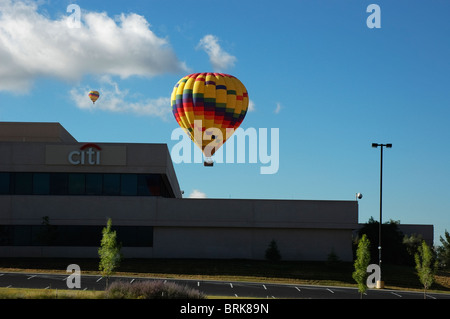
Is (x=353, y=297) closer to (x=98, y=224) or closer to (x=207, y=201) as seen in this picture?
(x=207, y=201)

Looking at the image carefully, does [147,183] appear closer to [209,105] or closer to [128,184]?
[128,184]

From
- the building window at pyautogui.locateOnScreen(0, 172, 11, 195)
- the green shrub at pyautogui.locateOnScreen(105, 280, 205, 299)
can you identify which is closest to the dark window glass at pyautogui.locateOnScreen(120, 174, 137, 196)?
the building window at pyautogui.locateOnScreen(0, 172, 11, 195)

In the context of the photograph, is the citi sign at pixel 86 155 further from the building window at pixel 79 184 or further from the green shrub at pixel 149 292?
the green shrub at pixel 149 292

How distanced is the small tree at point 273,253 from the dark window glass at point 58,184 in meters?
19.5

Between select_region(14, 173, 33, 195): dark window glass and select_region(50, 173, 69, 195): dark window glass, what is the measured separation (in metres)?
1.91

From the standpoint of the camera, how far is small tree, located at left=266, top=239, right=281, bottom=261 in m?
58.3

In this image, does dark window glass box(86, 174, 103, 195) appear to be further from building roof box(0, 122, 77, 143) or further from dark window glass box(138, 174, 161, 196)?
building roof box(0, 122, 77, 143)

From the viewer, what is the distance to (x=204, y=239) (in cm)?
5909

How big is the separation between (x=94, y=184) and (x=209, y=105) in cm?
1298

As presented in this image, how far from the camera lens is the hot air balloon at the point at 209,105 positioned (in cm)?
5597

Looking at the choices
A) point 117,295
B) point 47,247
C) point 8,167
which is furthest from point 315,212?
point 117,295

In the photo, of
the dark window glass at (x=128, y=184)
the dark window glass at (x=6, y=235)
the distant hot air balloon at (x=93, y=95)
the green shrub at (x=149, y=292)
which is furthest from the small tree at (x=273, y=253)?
the distant hot air balloon at (x=93, y=95)

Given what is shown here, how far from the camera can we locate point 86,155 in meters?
58.1

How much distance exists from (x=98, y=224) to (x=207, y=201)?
10185 millimetres
